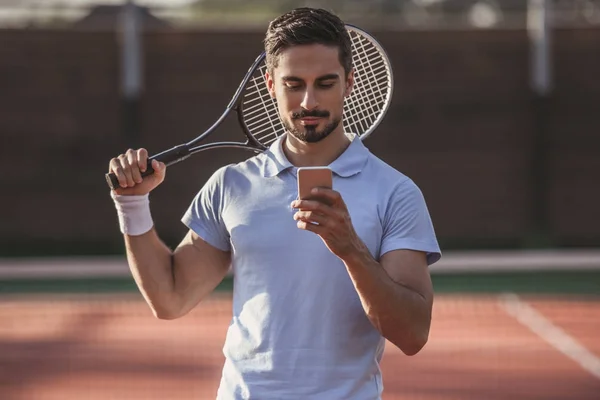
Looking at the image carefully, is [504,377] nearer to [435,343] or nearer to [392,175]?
[435,343]

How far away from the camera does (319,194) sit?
2.12 meters

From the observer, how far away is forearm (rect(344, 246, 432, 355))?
7.27ft

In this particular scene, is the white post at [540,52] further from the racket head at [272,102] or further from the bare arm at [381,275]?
the bare arm at [381,275]

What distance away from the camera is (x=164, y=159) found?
2.83 m

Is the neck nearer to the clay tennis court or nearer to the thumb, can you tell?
the thumb

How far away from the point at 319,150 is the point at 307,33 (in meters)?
0.26

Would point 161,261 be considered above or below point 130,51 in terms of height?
above

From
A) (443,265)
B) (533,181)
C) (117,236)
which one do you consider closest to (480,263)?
(443,265)

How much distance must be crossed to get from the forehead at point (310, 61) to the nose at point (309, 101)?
0.11 ft

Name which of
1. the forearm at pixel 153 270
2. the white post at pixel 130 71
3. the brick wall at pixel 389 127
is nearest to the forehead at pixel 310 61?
the forearm at pixel 153 270

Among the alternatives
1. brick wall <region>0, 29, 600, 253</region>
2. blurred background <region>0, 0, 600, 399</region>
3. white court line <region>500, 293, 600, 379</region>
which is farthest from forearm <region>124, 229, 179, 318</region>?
brick wall <region>0, 29, 600, 253</region>

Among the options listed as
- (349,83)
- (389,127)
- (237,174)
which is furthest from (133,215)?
(389,127)

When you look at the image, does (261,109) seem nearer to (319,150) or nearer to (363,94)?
(363,94)

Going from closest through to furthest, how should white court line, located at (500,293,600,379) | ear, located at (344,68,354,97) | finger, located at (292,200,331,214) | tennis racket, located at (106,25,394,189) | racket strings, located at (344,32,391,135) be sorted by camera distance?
finger, located at (292,200,331,214) < ear, located at (344,68,354,97) < tennis racket, located at (106,25,394,189) < racket strings, located at (344,32,391,135) < white court line, located at (500,293,600,379)
